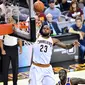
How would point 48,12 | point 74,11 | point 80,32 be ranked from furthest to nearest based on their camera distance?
point 74,11, point 48,12, point 80,32

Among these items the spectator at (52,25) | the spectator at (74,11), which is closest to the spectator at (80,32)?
the spectator at (52,25)

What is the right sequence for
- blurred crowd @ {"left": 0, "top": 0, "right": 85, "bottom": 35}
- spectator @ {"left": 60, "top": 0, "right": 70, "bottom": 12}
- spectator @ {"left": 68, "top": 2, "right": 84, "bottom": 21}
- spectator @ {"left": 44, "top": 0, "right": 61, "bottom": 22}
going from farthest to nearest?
1. spectator @ {"left": 60, "top": 0, "right": 70, "bottom": 12}
2. spectator @ {"left": 68, "top": 2, "right": 84, "bottom": 21}
3. spectator @ {"left": 44, "top": 0, "right": 61, "bottom": 22}
4. blurred crowd @ {"left": 0, "top": 0, "right": 85, "bottom": 35}

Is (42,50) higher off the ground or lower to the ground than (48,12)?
lower

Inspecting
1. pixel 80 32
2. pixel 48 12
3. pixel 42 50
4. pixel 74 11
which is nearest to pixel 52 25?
pixel 80 32

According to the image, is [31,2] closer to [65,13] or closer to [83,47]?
[83,47]

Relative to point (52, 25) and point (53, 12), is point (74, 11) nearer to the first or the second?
point (53, 12)

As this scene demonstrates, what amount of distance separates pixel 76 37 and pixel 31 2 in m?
5.52

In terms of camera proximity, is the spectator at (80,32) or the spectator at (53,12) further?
the spectator at (53,12)

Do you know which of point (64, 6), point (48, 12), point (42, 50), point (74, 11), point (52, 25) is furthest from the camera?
point (64, 6)

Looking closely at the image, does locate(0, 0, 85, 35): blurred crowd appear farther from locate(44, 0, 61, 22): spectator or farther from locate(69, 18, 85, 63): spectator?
locate(69, 18, 85, 63): spectator

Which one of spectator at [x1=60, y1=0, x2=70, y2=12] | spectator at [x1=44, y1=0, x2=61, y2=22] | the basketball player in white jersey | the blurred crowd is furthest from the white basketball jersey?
spectator at [x1=60, y1=0, x2=70, y2=12]

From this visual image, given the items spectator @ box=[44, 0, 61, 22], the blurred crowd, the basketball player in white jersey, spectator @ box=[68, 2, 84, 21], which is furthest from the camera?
spectator @ box=[68, 2, 84, 21]

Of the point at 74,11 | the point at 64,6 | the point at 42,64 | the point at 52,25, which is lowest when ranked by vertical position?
the point at 42,64

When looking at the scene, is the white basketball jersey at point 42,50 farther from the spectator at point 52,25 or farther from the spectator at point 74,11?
the spectator at point 74,11
